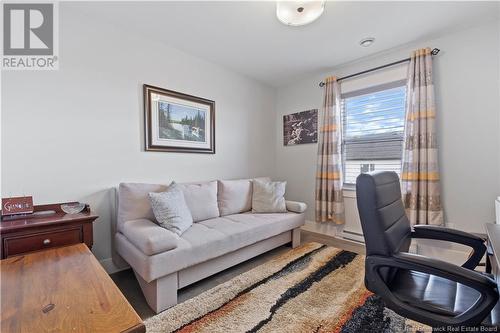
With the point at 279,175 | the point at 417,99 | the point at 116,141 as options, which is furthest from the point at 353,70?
the point at 116,141

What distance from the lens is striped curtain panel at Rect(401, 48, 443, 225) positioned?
7.64 feet

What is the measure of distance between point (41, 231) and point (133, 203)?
25.9 inches

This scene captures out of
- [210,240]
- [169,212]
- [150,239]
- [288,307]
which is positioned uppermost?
[169,212]

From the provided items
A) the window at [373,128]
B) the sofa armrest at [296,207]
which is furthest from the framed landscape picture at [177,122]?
the window at [373,128]

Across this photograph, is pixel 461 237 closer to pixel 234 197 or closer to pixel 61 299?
pixel 61 299

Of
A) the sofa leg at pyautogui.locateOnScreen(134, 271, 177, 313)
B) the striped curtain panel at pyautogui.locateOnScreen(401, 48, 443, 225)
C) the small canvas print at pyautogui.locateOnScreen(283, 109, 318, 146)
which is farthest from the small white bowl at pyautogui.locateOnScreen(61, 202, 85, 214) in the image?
the striped curtain panel at pyautogui.locateOnScreen(401, 48, 443, 225)

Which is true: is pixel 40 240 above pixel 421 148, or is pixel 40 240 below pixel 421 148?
below

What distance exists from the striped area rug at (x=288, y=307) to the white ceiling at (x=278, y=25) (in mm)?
2474

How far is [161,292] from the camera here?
1588 millimetres

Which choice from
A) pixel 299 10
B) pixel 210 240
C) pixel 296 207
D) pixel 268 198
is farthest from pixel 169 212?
pixel 299 10

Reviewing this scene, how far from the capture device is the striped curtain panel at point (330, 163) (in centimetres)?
304

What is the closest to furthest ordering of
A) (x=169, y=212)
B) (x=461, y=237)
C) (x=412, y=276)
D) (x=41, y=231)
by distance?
1. (x=412, y=276)
2. (x=461, y=237)
3. (x=41, y=231)
4. (x=169, y=212)

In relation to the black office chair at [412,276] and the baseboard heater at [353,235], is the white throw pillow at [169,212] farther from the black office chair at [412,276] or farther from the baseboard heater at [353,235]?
the baseboard heater at [353,235]

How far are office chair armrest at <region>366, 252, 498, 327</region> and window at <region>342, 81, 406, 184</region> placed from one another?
2.08 m
